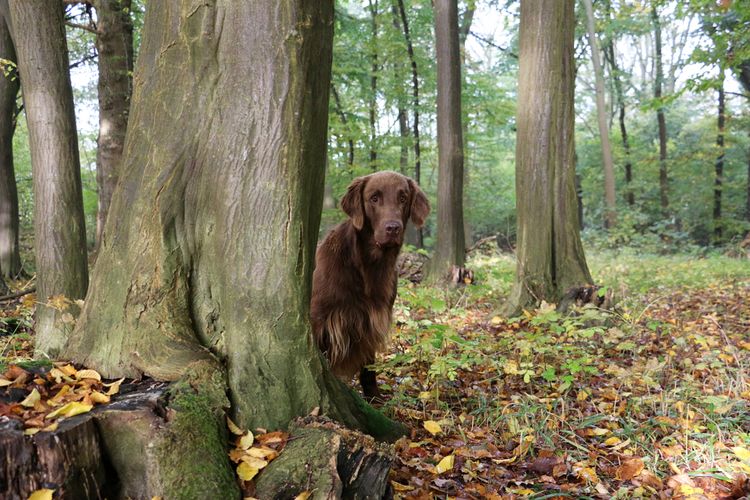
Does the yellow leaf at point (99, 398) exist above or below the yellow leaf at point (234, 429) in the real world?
above

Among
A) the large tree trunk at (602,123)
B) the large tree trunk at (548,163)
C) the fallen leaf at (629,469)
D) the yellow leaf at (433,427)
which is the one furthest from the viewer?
the large tree trunk at (602,123)

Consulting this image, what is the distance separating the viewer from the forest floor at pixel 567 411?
9.32 ft

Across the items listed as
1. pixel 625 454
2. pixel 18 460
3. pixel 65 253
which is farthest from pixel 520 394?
pixel 65 253

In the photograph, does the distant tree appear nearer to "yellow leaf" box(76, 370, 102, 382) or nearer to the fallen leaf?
the fallen leaf

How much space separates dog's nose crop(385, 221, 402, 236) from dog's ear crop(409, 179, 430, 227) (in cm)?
37

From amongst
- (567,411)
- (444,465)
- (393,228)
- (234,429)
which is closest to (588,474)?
(444,465)

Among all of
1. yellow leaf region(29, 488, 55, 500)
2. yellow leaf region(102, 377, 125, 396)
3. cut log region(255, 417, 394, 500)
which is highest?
yellow leaf region(102, 377, 125, 396)

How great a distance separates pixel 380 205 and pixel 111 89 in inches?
237

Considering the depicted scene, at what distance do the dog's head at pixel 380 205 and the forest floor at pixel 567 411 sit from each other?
1000 mm

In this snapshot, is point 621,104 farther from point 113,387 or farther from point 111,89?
point 113,387

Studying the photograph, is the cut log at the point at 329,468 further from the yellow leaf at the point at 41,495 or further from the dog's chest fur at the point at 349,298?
the dog's chest fur at the point at 349,298

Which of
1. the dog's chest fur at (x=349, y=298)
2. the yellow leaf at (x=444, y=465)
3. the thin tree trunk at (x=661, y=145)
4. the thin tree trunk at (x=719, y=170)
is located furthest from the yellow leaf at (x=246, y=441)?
the thin tree trunk at (x=661, y=145)

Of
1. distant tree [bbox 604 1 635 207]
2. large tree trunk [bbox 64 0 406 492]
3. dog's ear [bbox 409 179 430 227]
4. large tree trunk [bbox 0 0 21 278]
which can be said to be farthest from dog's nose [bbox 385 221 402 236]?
distant tree [bbox 604 1 635 207]

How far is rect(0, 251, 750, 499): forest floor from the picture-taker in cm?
284
